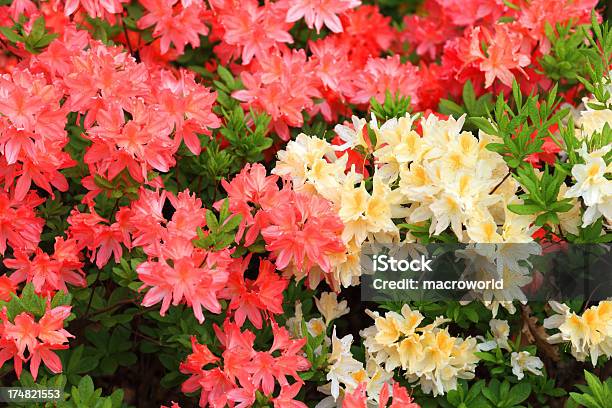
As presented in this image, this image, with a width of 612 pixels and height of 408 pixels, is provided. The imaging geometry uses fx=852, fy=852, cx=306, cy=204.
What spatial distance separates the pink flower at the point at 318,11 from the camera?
2.60m

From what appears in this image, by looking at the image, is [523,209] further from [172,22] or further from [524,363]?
[172,22]

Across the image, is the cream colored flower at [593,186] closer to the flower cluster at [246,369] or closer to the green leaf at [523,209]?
the green leaf at [523,209]

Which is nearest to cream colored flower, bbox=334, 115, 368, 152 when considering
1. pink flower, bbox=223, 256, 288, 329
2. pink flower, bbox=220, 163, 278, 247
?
pink flower, bbox=220, 163, 278, 247

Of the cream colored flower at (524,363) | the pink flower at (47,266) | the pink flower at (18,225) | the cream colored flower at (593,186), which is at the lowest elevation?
the cream colored flower at (524,363)

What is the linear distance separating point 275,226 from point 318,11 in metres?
0.93

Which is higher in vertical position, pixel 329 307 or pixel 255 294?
pixel 255 294

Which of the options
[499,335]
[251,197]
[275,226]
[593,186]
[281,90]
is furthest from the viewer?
[281,90]

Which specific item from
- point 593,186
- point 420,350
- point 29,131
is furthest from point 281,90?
point 593,186

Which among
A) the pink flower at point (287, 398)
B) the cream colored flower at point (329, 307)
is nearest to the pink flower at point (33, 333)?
the pink flower at point (287, 398)

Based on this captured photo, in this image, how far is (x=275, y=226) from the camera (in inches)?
76.7

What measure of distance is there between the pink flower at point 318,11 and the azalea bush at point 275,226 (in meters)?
0.13

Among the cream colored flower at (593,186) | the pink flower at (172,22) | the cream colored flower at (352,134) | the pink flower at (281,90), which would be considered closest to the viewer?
the cream colored flower at (593,186)

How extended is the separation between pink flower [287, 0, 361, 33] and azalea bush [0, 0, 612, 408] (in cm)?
13

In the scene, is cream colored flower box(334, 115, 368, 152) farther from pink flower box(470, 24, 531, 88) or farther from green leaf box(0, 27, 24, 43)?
green leaf box(0, 27, 24, 43)
